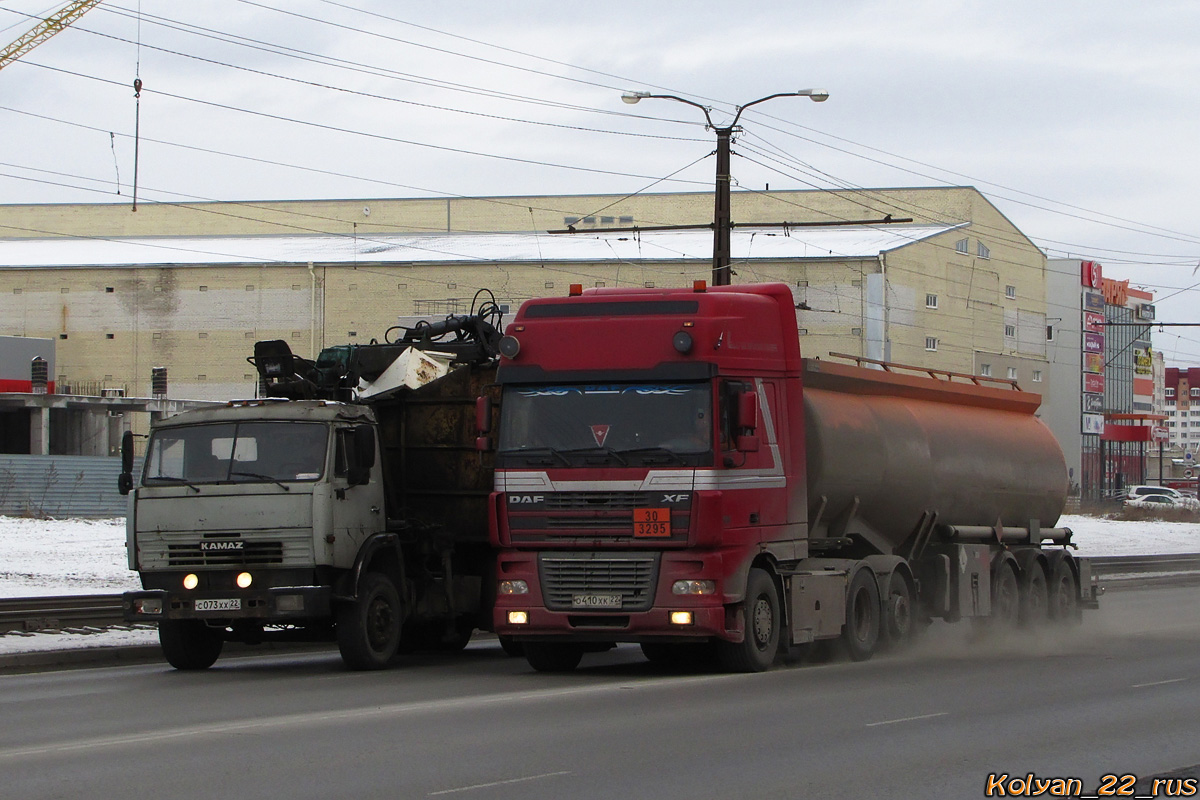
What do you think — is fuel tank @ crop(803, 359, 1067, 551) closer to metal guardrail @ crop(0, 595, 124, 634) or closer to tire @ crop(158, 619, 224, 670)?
tire @ crop(158, 619, 224, 670)

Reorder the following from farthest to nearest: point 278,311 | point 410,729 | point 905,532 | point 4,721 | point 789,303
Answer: point 278,311
point 905,532
point 789,303
point 4,721
point 410,729

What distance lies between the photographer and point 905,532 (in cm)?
1891

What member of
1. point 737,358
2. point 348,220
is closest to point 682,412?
point 737,358

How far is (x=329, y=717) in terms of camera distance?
11.9 metres

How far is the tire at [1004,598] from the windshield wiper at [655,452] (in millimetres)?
7689

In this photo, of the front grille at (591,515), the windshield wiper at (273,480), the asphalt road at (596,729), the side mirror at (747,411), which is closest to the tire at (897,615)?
the asphalt road at (596,729)

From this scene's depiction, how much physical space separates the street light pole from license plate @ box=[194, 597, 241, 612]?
11.9 m

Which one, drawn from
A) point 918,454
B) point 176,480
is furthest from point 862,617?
point 176,480

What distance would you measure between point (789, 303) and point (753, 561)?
284cm

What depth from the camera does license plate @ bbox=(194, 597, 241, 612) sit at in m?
15.7

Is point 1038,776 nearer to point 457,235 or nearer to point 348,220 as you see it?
point 457,235

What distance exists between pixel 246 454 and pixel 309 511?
0.95m

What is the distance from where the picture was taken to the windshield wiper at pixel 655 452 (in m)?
14.7

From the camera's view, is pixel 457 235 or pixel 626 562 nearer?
pixel 626 562
